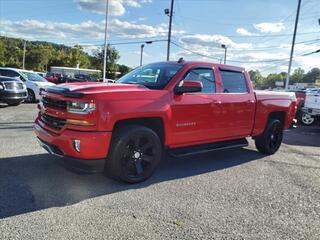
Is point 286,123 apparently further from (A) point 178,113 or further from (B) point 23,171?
(B) point 23,171

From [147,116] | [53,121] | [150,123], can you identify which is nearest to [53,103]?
[53,121]

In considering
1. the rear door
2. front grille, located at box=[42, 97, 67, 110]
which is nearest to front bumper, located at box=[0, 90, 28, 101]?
front grille, located at box=[42, 97, 67, 110]

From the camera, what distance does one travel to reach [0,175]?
5352 mm

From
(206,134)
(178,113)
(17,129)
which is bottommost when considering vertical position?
(17,129)

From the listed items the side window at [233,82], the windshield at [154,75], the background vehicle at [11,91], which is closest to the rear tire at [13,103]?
the background vehicle at [11,91]

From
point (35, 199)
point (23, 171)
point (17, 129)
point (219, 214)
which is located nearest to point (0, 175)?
point (23, 171)

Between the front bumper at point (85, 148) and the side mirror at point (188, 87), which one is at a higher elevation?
the side mirror at point (188, 87)

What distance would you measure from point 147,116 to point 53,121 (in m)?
1.36

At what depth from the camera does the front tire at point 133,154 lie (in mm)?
5074

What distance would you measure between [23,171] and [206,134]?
309cm

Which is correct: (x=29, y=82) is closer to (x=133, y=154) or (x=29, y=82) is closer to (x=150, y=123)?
(x=150, y=123)

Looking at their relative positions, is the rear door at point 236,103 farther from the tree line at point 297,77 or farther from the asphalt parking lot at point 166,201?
the tree line at point 297,77

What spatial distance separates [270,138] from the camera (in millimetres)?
8156

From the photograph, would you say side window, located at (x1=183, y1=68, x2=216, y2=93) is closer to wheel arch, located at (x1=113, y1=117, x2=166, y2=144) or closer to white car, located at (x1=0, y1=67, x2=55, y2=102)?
wheel arch, located at (x1=113, y1=117, x2=166, y2=144)
